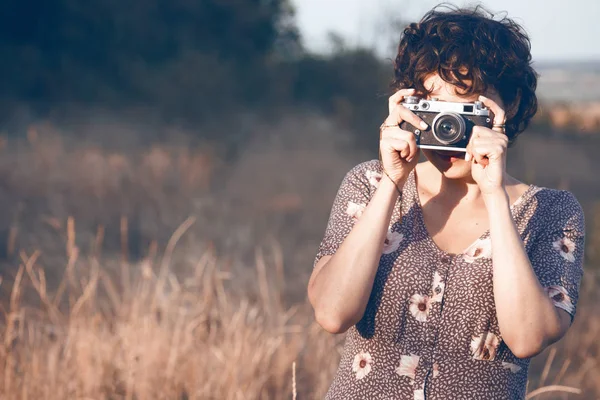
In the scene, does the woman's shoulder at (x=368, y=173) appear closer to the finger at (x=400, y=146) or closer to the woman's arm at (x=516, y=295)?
the finger at (x=400, y=146)

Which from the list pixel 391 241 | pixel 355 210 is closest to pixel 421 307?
pixel 391 241

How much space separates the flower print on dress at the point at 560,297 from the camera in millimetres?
1604

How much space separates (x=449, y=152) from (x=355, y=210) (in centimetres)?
24

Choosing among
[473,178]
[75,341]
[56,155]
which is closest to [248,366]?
[75,341]

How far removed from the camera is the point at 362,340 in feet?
5.55

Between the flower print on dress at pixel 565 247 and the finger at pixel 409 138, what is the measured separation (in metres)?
0.35

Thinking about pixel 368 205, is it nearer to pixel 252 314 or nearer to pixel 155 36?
pixel 252 314

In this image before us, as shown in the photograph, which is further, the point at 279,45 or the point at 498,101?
the point at 279,45

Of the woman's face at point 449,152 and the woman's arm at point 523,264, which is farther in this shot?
the woman's face at point 449,152

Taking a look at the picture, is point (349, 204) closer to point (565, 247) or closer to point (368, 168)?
point (368, 168)

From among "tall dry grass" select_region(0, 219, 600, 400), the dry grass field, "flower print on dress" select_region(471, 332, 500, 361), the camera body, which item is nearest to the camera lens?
the camera body

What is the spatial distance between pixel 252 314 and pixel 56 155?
20.7 feet

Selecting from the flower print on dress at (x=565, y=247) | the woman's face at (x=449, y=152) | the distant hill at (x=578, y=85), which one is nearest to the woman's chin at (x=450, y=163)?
the woman's face at (x=449, y=152)

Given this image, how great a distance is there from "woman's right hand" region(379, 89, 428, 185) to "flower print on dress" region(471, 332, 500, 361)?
0.36 meters
